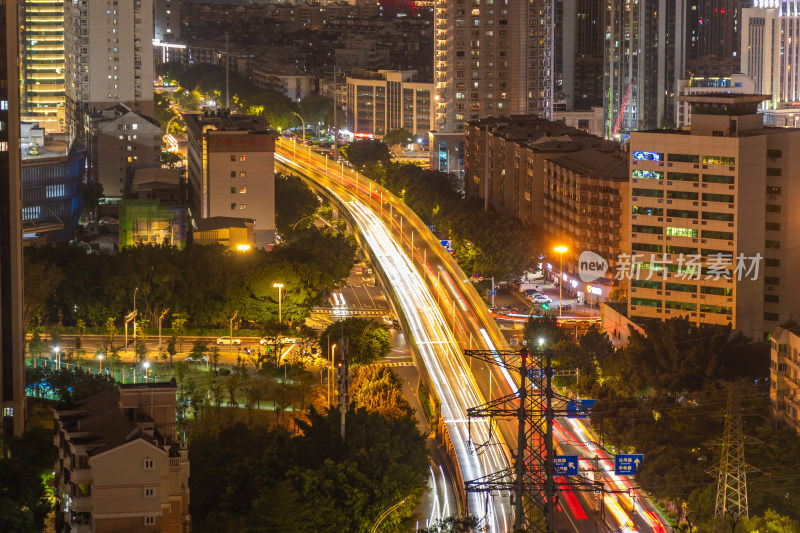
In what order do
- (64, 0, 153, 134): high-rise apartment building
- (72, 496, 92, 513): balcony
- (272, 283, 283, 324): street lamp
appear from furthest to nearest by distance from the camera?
(64, 0, 153, 134): high-rise apartment building
(272, 283, 283, 324): street lamp
(72, 496, 92, 513): balcony

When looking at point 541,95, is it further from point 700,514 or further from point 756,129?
point 700,514

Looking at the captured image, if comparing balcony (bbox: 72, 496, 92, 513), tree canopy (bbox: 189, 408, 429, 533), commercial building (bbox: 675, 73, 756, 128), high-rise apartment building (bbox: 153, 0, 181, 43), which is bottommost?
tree canopy (bbox: 189, 408, 429, 533)

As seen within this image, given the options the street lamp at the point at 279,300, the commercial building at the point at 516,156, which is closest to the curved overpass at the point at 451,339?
the street lamp at the point at 279,300

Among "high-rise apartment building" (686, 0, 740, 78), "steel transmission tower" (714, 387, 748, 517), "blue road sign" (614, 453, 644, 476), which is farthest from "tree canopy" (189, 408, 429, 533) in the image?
"high-rise apartment building" (686, 0, 740, 78)

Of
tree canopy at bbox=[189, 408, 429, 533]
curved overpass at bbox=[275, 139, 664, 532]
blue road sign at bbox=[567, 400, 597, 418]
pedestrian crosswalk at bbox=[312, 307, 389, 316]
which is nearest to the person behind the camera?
tree canopy at bbox=[189, 408, 429, 533]

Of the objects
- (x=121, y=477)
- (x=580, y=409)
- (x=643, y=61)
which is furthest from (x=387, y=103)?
(x=121, y=477)

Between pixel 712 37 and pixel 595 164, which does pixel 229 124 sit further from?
pixel 712 37

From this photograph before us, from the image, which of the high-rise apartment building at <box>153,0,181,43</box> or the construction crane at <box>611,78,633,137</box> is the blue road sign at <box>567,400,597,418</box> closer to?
the construction crane at <box>611,78,633,137</box>
